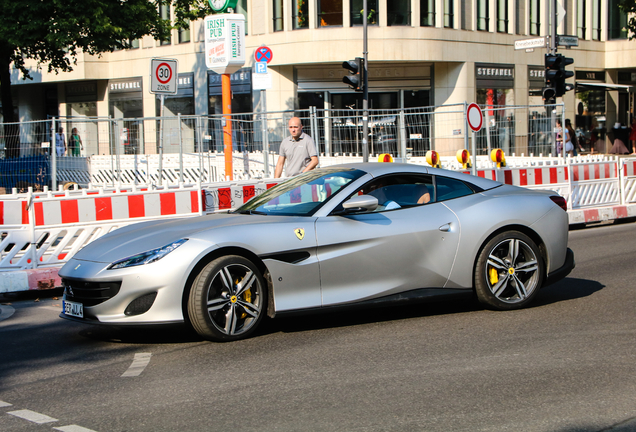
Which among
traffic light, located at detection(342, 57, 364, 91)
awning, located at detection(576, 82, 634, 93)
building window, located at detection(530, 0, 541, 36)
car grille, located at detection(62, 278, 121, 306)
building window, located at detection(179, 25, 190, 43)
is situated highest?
building window, located at detection(530, 0, 541, 36)

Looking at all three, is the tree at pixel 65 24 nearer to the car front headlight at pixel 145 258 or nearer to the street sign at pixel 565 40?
the street sign at pixel 565 40

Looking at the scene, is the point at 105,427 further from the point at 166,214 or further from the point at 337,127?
the point at 337,127

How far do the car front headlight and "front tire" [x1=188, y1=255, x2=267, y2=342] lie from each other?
0.95ft

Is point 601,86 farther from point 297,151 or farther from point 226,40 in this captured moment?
point 297,151

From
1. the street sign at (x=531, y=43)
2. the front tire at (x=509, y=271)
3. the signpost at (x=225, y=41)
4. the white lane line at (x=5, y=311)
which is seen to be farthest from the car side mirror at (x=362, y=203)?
the street sign at (x=531, y=43)

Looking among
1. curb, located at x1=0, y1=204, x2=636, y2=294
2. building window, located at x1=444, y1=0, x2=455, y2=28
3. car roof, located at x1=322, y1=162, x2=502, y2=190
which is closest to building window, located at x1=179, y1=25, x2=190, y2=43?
building window, located at x1=444, y1=0, x2=455, y2=28

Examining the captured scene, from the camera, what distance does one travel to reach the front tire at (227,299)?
17.8 ft

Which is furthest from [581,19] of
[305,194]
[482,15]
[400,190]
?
[305,194]

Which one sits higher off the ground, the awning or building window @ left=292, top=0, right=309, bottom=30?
building window @ left=292, top=0, right=309, bottom=30

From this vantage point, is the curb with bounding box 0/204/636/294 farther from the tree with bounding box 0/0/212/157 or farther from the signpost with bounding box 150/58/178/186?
the tree with bounding box 0/0/212/157

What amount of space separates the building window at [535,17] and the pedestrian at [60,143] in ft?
85.7

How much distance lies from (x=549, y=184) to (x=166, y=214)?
24.1 ft

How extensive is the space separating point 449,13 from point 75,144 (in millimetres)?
19538

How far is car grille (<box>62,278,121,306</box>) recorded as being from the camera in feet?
17.7
